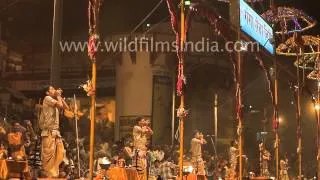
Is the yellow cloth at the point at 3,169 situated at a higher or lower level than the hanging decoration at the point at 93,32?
lower

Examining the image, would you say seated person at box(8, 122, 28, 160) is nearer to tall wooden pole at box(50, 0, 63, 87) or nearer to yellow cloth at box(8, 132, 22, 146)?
yellow cloth at box(8, 132, 22, 146)

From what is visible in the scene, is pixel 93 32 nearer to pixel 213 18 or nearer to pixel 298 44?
pixel 213 18

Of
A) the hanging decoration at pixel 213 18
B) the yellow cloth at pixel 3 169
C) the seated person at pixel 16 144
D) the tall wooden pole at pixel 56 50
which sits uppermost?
the hanging decoration at pixel 213 18

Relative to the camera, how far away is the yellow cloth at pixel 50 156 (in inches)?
559

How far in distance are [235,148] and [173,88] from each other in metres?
8.48

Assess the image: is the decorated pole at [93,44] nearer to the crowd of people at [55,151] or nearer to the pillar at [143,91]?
the crowd of people at [55,151]

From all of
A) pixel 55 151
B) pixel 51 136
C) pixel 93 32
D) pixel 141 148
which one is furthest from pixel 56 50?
pixel 93 32

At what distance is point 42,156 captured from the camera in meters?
14.3

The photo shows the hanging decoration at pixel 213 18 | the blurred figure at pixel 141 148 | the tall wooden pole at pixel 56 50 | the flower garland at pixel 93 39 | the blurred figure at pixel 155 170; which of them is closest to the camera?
the flower garland at pixel 93 39

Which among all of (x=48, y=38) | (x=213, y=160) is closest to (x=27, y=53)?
(x=48, y=38)

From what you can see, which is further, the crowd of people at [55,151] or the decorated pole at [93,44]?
the crowd of people at [55,151]

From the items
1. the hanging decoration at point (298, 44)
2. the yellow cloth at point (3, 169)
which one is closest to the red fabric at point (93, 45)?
the yellow cloth at point (3, 169)

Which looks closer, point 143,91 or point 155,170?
point 155,170

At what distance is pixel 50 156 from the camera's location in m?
14.2
